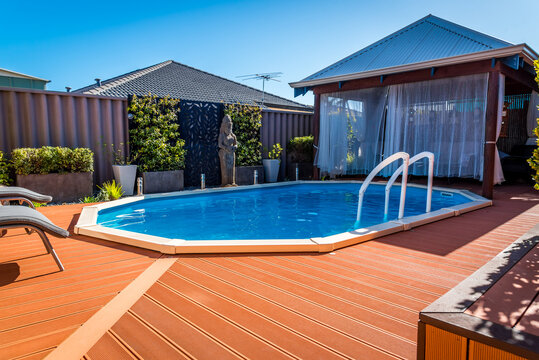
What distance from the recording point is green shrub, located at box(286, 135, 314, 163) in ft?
32.2

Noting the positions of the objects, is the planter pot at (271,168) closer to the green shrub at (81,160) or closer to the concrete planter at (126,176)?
the concrete planter at (126,176)

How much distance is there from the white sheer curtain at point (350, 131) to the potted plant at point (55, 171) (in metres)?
5.89

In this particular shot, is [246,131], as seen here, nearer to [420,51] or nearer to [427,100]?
[420,51]

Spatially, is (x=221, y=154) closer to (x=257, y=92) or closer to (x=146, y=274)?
(x=146, y=274)

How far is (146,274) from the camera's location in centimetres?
239

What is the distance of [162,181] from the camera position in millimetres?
7305

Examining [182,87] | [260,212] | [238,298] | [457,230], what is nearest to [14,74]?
[182,87]

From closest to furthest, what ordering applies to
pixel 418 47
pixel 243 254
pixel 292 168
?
1. pixel 243 254
2. pixel 418 47
3. pixel 292 168

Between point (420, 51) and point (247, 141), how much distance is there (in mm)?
4678

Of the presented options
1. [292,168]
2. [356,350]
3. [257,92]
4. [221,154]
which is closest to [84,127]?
[221,154]

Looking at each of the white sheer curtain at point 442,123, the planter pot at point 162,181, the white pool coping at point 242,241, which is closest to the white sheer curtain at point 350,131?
the white sheer curtain at point 442,123

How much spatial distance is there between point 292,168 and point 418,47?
14.5ft

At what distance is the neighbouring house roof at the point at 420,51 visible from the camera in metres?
6.21

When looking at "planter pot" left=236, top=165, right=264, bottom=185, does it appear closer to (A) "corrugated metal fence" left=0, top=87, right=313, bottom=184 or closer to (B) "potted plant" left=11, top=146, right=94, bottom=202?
(A) "corrugated metal fence" left=0, top=87, right=313, bottom=184
